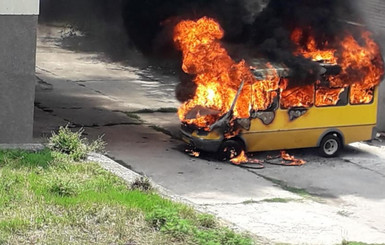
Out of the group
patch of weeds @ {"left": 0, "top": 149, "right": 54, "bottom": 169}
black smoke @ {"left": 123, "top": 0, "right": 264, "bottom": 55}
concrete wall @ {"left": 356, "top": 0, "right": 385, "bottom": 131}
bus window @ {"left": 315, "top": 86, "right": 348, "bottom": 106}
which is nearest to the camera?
patch of weeds @ {"left": 0, "top": 149, "right": 54, "bottom": 169}

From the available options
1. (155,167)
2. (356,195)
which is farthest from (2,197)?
(356,195)

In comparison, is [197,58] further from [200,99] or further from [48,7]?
[48,7]

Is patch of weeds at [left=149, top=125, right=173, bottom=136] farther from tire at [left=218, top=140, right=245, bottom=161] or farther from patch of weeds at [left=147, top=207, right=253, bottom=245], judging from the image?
patch of weeds at [left=147, top=207, right=253, bottom=245]

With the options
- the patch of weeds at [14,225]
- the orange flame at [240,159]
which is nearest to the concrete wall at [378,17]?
the orange flame at [240,159]

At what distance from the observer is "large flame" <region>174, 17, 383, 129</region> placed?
1667cm

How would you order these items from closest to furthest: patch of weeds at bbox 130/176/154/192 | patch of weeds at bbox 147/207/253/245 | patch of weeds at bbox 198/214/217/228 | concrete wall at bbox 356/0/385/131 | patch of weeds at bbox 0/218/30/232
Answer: patch of weeds at bbox 0/218/30/232 < patch of weeds at bbox 147/207/253/245 < patch of weeds at bbox 198/214/217/228 < patch of weeds at bbox 130/176/154/192 < concrete wall at bbox 356/0/385/131

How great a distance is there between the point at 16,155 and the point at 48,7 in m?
9.28

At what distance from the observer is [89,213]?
1052cm

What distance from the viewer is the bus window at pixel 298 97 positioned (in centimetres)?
1686

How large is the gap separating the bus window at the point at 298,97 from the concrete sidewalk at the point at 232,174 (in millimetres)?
1206

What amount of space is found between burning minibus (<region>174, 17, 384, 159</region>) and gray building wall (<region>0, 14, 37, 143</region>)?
12.7 ft

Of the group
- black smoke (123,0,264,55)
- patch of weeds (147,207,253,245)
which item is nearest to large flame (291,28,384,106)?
black smoke (123,0,264,55)

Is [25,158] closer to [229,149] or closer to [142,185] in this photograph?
[142,185]

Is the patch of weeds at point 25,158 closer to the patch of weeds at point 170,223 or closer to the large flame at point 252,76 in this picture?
the patch of weeds at point 170,223
